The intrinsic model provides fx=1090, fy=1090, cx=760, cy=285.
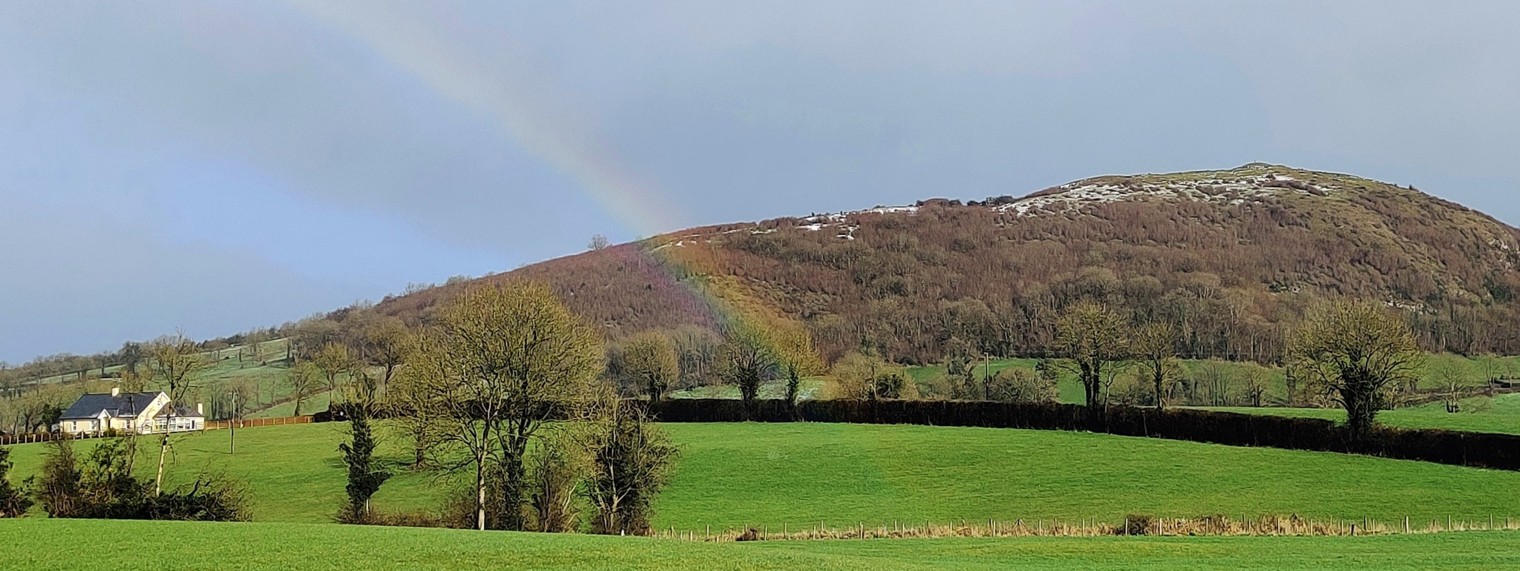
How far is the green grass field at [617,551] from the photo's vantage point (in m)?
22.1

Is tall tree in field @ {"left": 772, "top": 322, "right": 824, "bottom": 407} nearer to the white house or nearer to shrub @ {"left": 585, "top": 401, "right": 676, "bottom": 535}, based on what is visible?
shrub @ {"left": 585, "top": 401, "right": 676, "bottom": 535}

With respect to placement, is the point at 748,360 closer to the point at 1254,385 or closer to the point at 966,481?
the point at 966,481

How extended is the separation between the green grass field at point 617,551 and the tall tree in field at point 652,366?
57572mm

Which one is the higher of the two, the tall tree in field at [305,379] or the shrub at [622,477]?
the tall tree in field at [305,379]

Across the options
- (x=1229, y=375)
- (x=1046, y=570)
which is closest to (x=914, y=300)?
(x=1229, y=375)

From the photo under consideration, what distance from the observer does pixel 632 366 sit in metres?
91.9

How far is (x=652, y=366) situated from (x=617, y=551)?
66.3 meters

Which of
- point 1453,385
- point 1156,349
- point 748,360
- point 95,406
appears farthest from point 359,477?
point 1453,385

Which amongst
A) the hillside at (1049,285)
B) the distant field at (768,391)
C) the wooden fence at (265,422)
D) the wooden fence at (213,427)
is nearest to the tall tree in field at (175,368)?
the wooden fence at (213,427)

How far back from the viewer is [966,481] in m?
54.4

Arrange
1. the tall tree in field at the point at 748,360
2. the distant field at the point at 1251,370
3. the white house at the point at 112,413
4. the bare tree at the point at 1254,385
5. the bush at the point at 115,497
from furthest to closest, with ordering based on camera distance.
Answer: the distant field at the point at 1251,370 → the bare tree at the point at 1254,385 → the white house at the point at 112,413 → the tall tree in field at the point at 748,360 → the bush at the point at 115,497

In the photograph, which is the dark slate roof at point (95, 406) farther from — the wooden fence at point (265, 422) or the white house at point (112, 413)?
the wooden fence at point (265, 422)

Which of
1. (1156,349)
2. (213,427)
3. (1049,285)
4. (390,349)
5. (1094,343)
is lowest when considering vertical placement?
(213,427)

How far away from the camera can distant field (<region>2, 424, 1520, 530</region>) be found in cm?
4584
